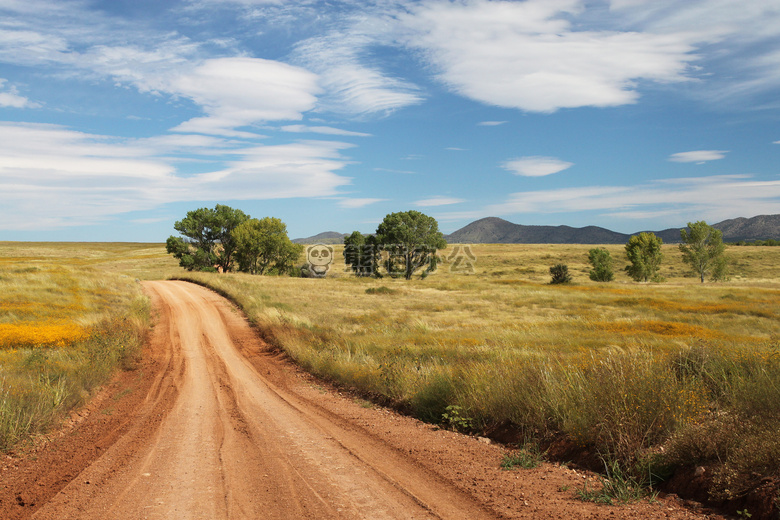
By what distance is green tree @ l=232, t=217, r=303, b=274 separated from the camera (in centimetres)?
6706

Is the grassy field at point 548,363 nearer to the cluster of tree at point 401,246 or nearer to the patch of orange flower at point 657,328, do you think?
the patch of orange flower at point 657,328

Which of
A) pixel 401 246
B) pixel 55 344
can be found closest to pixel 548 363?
pixel 55 344

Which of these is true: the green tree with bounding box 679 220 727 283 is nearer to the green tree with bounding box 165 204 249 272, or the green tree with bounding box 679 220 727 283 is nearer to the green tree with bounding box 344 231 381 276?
the green tree with bounding box 344 231 381 276

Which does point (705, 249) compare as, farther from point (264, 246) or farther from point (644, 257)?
point (264, 246)

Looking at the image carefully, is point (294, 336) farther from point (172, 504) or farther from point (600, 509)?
point (600, 509)

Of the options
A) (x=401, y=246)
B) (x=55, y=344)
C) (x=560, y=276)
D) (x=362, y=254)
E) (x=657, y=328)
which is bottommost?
(x=657, y=328)

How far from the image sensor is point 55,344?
13789 millimetres

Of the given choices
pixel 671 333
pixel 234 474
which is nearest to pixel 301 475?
pixel 234 474

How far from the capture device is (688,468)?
4996 millimetres

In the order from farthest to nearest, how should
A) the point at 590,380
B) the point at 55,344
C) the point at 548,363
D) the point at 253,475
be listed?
1. the point at 55,344
2. the point at 548,363
3. the point at 590,380
4. the point at 253,475

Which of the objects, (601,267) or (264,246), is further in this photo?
(264,246)

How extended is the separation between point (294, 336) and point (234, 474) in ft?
34.7

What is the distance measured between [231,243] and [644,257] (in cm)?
6486

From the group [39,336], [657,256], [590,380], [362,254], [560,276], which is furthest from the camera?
[362,254]
